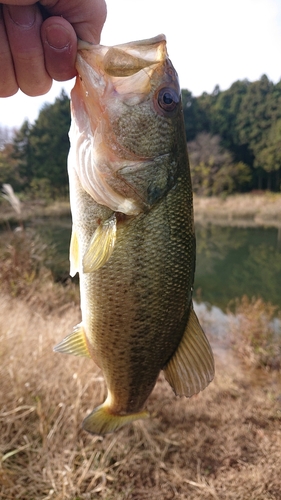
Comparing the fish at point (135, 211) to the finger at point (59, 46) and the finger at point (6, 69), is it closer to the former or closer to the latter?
the finger at point (59, 46)

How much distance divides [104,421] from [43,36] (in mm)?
1713

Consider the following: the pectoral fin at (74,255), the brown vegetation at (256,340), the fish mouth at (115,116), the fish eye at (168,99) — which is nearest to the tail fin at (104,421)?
the pectoral fin at (74,255)

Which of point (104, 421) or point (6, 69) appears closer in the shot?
point (6, 69)

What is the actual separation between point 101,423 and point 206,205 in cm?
2969

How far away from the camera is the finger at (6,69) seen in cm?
145

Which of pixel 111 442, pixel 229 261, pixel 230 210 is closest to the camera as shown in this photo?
pixel 111 442

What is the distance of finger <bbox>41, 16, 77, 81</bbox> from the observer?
Result: 1369mm

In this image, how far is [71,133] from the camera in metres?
1.59

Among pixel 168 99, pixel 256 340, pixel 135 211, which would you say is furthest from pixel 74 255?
pixel 256 340

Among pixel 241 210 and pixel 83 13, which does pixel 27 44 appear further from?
pixel 241 210

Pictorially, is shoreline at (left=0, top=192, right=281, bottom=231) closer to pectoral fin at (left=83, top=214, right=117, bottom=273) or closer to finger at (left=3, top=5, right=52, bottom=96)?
finger at (left=3, top=5, right=52, bottom=96)

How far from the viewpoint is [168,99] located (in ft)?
4.99

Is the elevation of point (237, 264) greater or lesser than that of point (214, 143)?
lesser

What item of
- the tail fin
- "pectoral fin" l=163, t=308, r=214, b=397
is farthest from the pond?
"pectoral fin" l=163, t=308, r=214, b=397
